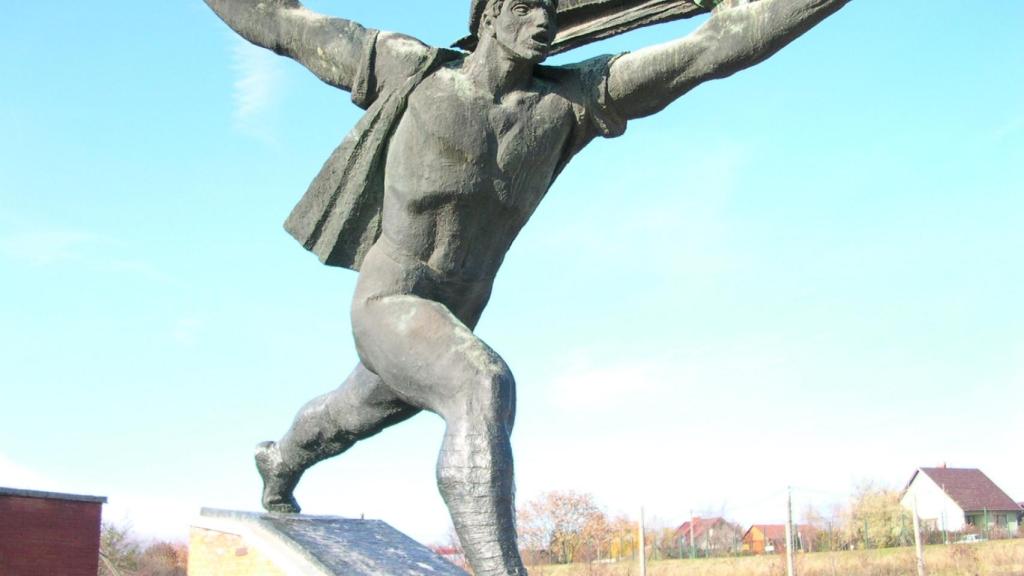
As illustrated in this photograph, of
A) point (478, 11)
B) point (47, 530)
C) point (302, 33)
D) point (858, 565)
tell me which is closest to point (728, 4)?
point (478, 11)

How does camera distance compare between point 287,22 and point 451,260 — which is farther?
point 287,22

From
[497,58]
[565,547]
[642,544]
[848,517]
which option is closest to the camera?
[497,58]

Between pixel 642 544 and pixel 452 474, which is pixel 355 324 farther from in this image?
pixel 642 544

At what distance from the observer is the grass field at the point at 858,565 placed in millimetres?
20484

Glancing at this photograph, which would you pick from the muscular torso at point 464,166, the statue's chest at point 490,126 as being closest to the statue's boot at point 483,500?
the muscular torso at point 464,166

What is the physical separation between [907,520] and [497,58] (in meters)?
28.8

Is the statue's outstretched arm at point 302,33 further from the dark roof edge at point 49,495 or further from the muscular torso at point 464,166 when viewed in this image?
the dark roof edge at point 49,495

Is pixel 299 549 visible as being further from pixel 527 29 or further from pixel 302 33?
pixel 527 29

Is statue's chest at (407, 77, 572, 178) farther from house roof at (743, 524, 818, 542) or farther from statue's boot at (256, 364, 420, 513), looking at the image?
house roof at (743, 524, 818, 542)

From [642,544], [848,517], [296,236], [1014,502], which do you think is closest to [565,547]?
[642,544]

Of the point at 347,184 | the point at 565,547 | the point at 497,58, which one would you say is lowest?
the point at 565,547

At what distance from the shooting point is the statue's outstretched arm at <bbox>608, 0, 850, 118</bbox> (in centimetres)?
318

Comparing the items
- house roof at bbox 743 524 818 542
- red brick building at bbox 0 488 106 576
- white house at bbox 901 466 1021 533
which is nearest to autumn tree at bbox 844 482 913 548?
house roof at bbox 743 524 818 542

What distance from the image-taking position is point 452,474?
115 inches
